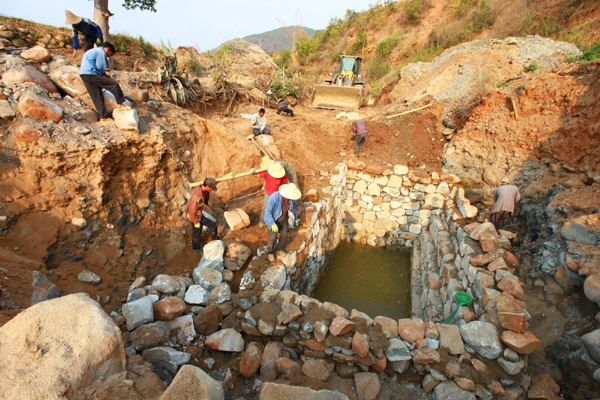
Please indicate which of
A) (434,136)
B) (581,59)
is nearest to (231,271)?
(434,136)

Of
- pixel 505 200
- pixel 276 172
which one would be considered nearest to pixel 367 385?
pixel 276 172

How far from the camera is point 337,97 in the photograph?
11961mm

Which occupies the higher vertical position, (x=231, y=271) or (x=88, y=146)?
(x=88, y=146)

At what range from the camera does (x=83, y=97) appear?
4.76 metres

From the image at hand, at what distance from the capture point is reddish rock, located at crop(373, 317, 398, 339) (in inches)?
126

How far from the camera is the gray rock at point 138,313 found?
118 inches

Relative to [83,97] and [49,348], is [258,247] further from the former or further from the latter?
[83,97]

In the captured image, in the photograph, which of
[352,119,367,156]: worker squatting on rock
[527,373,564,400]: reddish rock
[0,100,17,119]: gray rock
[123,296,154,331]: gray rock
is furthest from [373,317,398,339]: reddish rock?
[352,119,367,156]: worker squatting on rock

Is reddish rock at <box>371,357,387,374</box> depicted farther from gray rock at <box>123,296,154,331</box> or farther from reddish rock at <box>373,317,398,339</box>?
gray rock at <box>123,296,154,331</box>

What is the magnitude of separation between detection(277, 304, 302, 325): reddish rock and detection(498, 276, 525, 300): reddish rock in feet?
8.30

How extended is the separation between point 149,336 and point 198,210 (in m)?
1.83

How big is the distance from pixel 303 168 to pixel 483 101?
5.42 m

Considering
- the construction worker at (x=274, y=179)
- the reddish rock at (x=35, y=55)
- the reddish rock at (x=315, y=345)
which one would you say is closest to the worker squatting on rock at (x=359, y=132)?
the construction worker at (x=274, y=179)

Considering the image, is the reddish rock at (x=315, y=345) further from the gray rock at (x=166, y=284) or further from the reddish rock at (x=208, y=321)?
the gray rock at (x=166, y=284)
